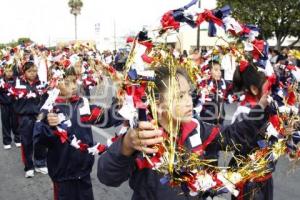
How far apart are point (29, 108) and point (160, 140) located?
5.43 meters

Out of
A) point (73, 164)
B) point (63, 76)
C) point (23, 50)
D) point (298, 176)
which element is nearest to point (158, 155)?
point (73, 164)

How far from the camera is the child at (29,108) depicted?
6.62 m

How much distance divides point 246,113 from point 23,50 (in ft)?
27.1

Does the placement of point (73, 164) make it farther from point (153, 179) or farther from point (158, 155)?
point (158, 155)

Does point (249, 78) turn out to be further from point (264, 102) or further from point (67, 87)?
point (67, 87)

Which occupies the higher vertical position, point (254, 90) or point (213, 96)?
point (254, 90)

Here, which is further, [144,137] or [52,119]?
[52,119]

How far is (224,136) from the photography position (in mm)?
2588

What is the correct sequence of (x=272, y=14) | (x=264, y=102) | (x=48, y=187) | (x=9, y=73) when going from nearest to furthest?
(x=264, y=102) → (x=48, y=187) → (x=9, y=73) → (x=272, y=14)

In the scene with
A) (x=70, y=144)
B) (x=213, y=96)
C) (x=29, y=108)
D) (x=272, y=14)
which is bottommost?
(x=29, y=108)

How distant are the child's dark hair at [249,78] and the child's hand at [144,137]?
1.21 meters

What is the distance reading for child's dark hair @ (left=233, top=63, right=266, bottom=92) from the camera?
2.88 m

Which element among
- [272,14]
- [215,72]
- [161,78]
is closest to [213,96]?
[215,72]

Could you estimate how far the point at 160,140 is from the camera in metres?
1.67
